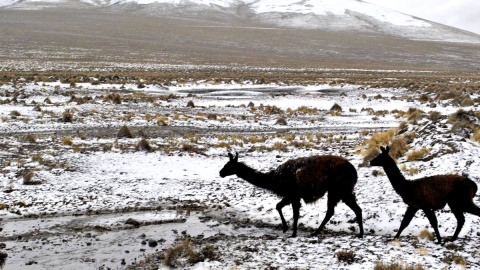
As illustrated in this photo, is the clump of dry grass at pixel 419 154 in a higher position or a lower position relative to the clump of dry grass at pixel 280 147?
higher

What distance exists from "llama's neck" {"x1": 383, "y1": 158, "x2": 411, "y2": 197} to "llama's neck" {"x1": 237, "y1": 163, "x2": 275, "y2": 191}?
80.8 inches

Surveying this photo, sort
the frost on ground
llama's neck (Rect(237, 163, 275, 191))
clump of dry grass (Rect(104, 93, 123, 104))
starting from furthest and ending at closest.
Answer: clump of dry grass (Rect(104, 93, 123, 104)) < llama's neck (Rect(237, 163, 275, 191)) < the frost on ground

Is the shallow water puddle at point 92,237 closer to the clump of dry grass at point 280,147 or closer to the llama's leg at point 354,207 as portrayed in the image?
the llama's leg at point 354,207

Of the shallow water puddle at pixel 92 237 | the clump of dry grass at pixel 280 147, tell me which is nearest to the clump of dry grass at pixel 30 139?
the shallow water puddle at pixel 92 237

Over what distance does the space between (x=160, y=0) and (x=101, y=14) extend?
106ft

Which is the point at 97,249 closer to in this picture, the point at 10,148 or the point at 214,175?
the point at 214,175

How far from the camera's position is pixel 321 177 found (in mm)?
7395

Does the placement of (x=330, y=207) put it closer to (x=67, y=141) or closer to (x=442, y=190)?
(x=442, y=190)

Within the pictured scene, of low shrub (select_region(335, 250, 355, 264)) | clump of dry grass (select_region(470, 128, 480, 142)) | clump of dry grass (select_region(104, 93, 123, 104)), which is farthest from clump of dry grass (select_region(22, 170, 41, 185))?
clump of dry grass (select_region(104, 93, 123, 104))

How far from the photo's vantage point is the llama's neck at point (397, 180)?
6969 millimetres

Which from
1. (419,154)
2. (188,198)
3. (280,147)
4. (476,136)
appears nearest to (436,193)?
(419,154)

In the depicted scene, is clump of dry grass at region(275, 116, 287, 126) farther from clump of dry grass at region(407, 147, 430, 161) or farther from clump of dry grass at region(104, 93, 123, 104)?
clump of dry grass at region(407, 147, 430, 161)

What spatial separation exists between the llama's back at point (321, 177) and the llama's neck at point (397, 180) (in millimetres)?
559

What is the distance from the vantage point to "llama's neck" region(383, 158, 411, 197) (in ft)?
22.9
